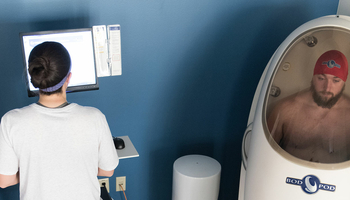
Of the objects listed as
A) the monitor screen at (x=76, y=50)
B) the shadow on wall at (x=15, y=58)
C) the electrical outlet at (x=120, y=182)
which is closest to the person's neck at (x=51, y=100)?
the monitor screen at (x=76, y=50)

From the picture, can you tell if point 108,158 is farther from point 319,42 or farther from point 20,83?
point 319,42

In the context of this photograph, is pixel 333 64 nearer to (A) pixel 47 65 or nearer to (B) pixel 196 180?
(B) pixel 196 180

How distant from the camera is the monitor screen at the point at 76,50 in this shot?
1428 mm

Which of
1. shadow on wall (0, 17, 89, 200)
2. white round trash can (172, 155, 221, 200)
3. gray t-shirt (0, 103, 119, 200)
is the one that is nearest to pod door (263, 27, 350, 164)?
white round trash can (172, 155, 221, 200)

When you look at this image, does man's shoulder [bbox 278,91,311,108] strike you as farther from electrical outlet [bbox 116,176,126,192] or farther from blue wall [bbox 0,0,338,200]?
electrical outlet [bbox 116,176,126,192]

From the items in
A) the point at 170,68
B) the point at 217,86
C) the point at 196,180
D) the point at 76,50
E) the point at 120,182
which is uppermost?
the point at 76,50

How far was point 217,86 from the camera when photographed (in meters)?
2.00

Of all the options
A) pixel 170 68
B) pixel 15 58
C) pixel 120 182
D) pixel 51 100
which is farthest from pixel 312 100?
pixel 15 58

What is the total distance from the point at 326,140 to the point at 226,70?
2.57 ft

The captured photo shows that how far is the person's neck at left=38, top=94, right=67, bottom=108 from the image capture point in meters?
1.12

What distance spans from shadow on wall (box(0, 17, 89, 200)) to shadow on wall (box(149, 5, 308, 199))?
0.68 metres

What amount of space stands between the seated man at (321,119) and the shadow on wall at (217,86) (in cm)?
61

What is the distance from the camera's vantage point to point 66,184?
1.19 m

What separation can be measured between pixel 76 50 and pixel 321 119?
44.6 inches
